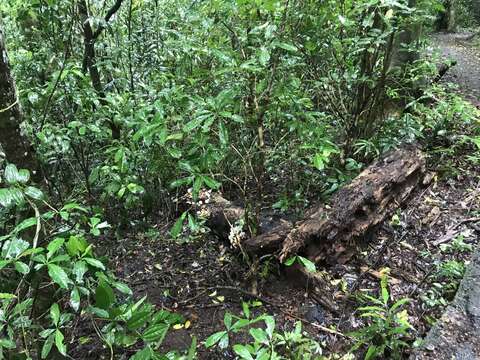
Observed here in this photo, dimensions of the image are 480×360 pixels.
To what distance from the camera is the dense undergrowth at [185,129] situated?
2.05m

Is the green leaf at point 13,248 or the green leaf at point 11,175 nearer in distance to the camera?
the green leaf at point 13,248

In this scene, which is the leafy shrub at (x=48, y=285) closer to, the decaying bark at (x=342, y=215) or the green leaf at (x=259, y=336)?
the green leaf at (x=259, y=336)

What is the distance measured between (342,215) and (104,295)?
7.34 ft

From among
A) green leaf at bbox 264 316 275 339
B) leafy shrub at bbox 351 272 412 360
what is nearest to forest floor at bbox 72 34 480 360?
leafy shrub at bbox 351 272 412 360

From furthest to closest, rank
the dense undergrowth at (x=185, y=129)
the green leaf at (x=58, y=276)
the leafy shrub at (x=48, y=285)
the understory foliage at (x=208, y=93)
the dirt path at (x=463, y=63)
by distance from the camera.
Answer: the dirt path at (x=463, y=63), the understory foliage at (x=208, y=93), the dense undergrowth at (x=185, y=129), the leafy shrub at (x=48, y=285), the green leaf at (x=58, y=276)

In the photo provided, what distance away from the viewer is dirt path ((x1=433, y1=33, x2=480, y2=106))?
23.8ft

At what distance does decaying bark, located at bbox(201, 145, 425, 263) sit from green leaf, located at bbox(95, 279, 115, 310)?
1487 mm

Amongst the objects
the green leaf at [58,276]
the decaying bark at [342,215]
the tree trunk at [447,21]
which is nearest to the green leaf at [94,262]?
the green leaf at [58,276]

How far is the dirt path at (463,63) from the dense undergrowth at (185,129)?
2328mm

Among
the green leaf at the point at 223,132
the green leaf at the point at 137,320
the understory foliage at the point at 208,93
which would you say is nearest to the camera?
the green leaf at the point at 137,320

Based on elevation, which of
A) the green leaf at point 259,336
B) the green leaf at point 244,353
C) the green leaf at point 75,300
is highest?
the green leaf at point 75,300

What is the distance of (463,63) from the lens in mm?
9766

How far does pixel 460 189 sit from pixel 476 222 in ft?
1.98

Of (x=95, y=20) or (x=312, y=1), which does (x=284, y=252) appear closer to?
(x=312, y=1)
